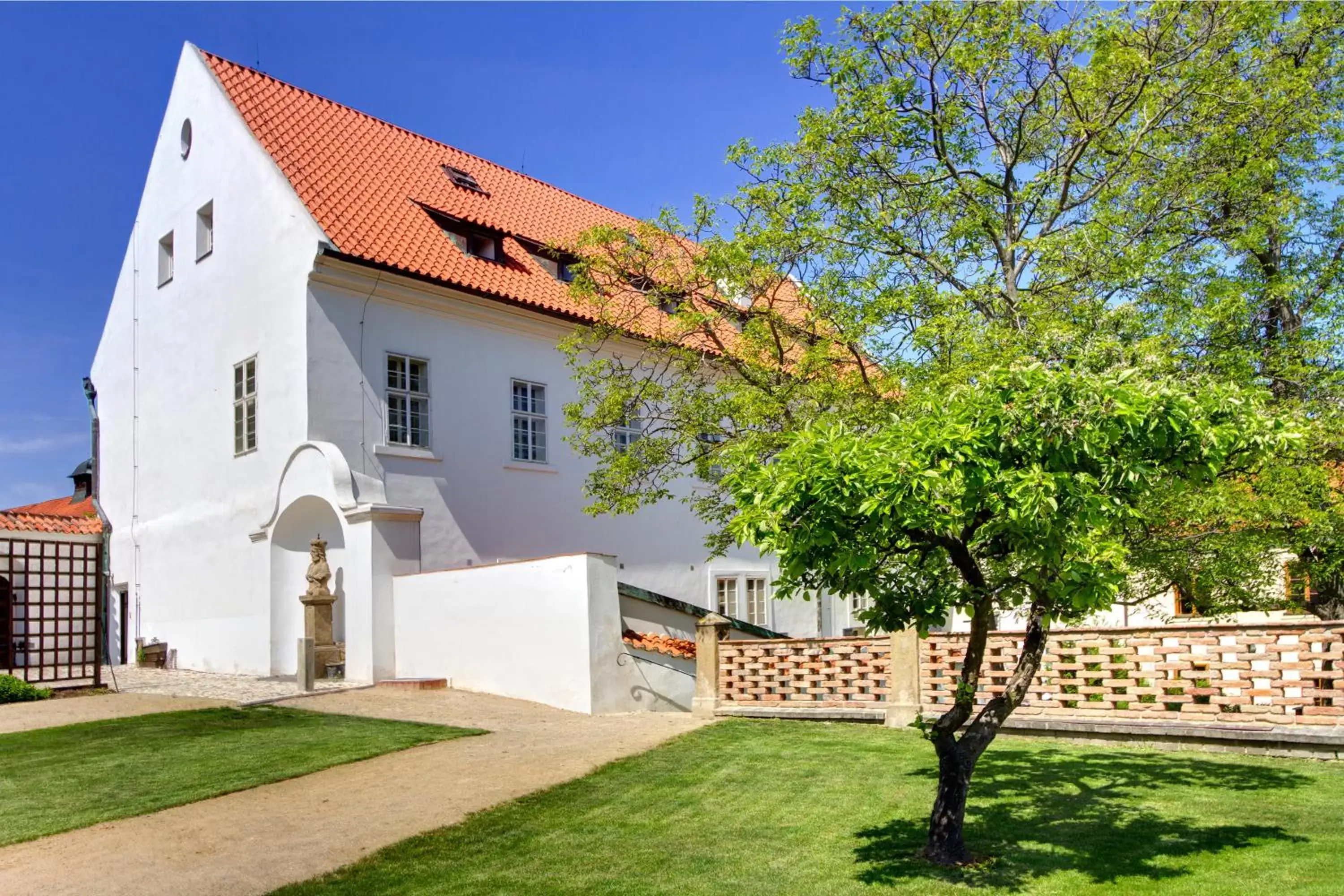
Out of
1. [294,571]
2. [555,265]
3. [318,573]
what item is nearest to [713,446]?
[318,573]

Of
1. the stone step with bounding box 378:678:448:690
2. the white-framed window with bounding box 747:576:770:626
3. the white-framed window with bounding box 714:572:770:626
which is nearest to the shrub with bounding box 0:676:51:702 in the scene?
the stone step with bounding box 378:678:448:690

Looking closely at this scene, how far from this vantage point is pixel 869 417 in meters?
11.7

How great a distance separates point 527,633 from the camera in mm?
15211

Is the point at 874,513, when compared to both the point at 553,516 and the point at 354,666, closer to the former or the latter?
the point at 354,666

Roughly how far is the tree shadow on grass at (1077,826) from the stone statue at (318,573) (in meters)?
10.5

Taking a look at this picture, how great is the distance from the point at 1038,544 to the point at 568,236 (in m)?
19.2

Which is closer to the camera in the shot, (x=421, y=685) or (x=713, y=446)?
(x=713, y=446)

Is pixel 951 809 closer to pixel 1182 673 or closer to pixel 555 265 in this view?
pixel 1182 673

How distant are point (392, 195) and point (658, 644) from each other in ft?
34.7

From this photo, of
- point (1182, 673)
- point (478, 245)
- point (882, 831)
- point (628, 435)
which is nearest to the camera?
point (882, 831)

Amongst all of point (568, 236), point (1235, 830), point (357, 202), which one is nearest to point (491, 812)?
point (1235, 830)

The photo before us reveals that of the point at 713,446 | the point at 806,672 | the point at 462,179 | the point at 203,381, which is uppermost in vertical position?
the point at 462,179

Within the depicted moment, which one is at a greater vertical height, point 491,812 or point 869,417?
point 869,417

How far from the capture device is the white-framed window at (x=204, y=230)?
20953 mm
